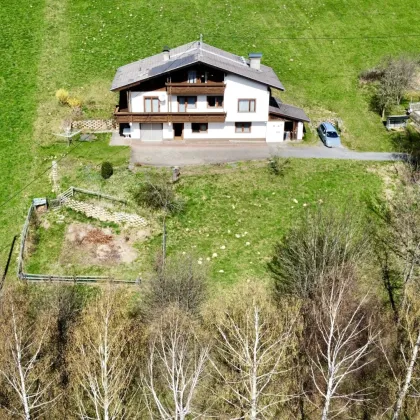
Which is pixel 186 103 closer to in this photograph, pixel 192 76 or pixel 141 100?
pixel 192 76

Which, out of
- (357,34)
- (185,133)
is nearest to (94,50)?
(185,133)

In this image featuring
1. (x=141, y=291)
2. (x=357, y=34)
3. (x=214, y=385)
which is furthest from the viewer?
(x=357, y=34)

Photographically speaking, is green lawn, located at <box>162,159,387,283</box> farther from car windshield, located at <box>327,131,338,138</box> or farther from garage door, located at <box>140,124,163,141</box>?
garage door, located at <box>140,124,163,141</box>

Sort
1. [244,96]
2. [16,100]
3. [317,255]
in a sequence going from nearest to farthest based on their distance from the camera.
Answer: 1. [317,255]
2. [244,96]
3. [16,100]

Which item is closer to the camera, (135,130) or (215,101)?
(215,101)

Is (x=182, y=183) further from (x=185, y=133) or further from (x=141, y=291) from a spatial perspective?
(x=141, y=291)

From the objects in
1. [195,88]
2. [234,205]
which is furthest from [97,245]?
[195,88]

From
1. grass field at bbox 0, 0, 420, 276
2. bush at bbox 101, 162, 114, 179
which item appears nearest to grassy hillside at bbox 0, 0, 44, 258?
grass field at bbox 0, 0, 420, 276
